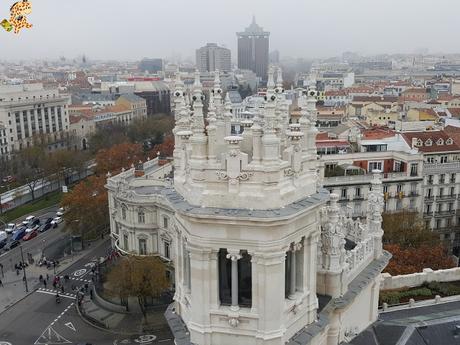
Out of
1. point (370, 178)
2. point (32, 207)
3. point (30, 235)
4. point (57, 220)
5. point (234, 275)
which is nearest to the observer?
point (234, 275)

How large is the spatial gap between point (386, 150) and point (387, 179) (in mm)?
8068

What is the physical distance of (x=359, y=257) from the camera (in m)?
19.1

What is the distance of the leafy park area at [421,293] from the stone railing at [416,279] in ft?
1.21

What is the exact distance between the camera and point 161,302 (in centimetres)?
5306

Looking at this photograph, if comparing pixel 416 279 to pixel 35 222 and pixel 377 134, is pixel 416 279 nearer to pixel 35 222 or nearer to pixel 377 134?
pixel 377 134

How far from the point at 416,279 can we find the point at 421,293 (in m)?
1.28

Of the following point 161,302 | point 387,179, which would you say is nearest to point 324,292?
point 161,302

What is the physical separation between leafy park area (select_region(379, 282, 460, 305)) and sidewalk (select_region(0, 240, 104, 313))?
41485mm

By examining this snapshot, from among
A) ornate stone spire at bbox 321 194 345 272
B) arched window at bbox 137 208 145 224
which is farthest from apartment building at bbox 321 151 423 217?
ornate stone spire at bbox 321 194 345 272

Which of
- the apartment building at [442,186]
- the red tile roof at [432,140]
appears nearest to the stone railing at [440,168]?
the apartment building at [442,186]

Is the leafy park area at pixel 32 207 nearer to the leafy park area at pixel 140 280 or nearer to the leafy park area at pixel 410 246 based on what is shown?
the leafy park area at pixel 140 280

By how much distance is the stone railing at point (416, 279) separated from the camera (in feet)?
92.5

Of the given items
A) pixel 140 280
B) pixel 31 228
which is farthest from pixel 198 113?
pixel 31 228

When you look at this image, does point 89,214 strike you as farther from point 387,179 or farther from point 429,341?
point 429,341
